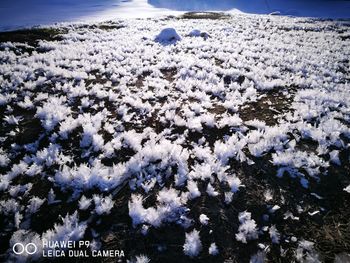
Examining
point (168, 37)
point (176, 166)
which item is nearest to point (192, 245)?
point (176, 166)

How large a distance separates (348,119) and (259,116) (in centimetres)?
275

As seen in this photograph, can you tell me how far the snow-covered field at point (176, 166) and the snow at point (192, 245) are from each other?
0.02 metres

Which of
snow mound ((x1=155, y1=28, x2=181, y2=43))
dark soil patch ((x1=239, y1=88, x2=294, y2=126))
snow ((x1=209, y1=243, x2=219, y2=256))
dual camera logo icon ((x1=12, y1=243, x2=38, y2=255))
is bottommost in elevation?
snow ((x1=209, y1=243, x2=219, y2=256))

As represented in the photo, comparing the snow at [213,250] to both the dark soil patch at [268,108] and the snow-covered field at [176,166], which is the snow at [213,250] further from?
the dark soil patch at [268,108]

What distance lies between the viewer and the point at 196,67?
1301cm

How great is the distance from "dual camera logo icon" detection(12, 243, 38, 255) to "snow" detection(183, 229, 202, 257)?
7.33 ft

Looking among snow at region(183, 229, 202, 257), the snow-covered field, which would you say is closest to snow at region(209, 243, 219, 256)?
the snow-covered field

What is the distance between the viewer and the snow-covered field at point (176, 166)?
3.80 m

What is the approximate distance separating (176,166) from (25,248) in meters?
3.05

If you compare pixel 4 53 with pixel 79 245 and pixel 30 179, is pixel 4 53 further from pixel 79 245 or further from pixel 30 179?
pixel 79 245

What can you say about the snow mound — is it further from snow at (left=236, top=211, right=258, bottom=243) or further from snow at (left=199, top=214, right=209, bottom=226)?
snow at (left=236, top=211, right=258, bottom=243)

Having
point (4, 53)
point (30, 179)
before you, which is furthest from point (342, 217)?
point (4, 53)

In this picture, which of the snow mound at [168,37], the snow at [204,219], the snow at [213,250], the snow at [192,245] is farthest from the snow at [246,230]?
the snow mound at [168,37]

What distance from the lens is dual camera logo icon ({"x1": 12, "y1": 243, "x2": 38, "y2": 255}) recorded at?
343 centimetres
